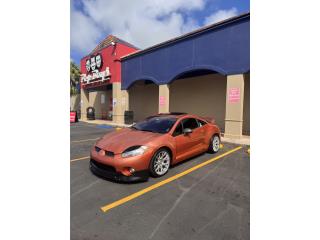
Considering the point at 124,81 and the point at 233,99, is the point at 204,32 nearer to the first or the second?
the point at 233,99

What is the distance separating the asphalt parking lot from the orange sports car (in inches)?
9.2

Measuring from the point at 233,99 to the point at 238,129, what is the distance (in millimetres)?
1433

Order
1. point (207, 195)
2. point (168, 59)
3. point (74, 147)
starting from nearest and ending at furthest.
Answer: point (207, 195) → point (74, 147) → point (168, 59)

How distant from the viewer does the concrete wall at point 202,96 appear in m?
11.8

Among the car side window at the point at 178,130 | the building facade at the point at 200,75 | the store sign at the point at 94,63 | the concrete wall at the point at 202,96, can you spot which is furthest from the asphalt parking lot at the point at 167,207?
the store sign at the point at 94,63

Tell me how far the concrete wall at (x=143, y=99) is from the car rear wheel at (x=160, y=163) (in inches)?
495

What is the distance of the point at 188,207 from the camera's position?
110 inches

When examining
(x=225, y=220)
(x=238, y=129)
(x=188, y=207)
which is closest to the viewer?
(x=225, y=220)

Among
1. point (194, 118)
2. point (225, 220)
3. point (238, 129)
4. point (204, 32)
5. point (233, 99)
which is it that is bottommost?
point (225, 220)

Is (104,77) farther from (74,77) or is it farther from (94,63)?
(74,77)

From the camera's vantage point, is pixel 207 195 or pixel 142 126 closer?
pixel 207 195

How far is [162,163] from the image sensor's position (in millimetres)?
4023

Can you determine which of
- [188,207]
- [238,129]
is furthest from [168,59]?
[188,207]

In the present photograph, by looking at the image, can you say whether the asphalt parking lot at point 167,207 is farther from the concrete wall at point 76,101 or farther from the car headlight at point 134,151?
the concrete wall at point 76,101
